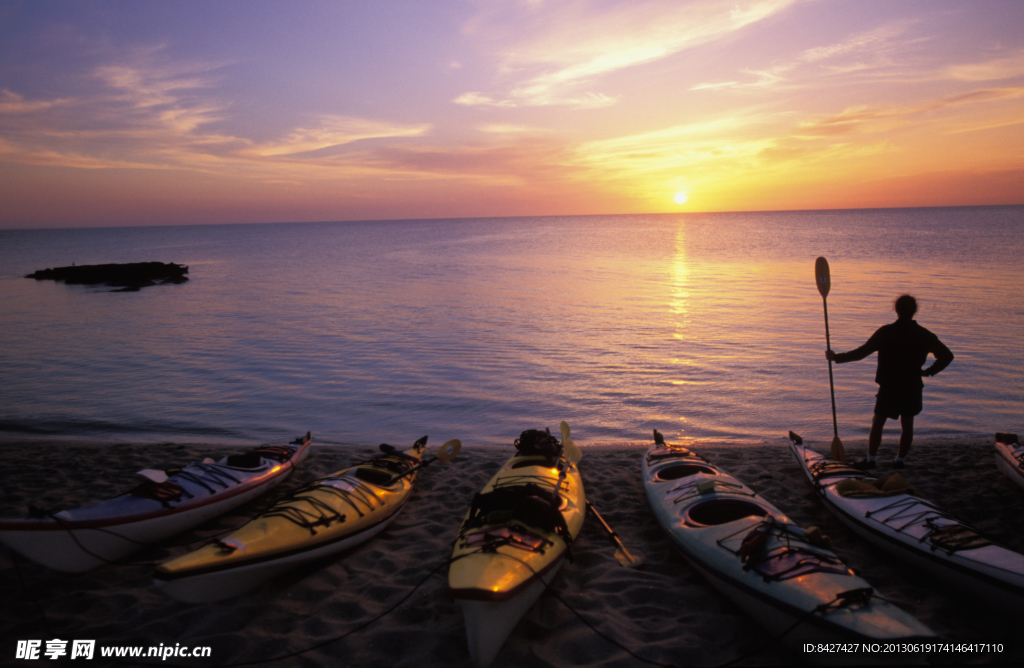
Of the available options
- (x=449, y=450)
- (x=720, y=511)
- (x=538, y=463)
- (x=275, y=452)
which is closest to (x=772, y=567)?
(x=720, y=511)

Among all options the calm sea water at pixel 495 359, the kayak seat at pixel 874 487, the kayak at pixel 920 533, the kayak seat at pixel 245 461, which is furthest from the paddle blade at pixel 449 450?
the kayak seat at pixel 874 487

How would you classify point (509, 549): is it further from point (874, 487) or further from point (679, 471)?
point (874, 487)

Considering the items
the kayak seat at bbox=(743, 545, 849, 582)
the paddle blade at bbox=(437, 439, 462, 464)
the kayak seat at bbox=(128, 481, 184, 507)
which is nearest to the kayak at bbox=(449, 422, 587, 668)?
the paddle blade at bbox=(437, 439, 462, 464)

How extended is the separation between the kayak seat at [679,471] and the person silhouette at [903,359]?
1.76 meters

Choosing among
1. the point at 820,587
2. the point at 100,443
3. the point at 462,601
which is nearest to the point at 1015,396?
the point at 820,587

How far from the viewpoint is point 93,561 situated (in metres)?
4.09

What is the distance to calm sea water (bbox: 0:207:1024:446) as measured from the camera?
8.56 m

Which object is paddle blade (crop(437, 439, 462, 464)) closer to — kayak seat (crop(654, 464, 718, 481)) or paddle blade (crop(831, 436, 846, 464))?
kayak seat (crop(654, 464, 718, 481))

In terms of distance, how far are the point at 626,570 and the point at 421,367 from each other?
330 inches

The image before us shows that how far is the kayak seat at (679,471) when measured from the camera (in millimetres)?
5305

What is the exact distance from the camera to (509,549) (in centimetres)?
362

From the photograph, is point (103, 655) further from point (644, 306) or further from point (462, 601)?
point (644, 306)

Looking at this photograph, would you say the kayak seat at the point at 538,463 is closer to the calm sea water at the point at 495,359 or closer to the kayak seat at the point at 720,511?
the kayak seat at the point at 720,511

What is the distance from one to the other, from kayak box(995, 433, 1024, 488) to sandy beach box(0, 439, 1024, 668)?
0.16 metres
